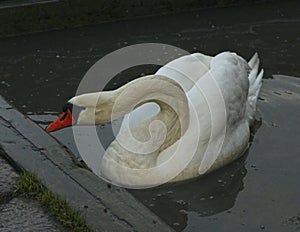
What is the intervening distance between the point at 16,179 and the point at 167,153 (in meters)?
1.61

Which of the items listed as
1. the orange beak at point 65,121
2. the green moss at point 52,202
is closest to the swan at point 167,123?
the orange beak at point 65,121

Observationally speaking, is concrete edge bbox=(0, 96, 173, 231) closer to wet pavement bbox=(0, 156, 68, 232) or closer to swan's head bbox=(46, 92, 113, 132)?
wet pavement bbox=(0, 156, 68, 232)

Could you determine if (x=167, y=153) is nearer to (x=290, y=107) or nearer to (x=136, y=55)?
(x=290, y=107)

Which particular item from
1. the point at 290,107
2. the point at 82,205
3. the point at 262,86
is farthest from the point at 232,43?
the point at 82,205

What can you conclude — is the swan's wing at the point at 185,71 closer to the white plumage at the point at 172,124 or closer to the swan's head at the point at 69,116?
the white plumage at the point at 172,124

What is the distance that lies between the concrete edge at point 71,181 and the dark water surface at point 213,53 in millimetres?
1199

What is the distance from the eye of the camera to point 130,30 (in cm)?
873

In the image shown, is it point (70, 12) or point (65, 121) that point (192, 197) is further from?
point (70, 12)

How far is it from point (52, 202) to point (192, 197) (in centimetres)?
190

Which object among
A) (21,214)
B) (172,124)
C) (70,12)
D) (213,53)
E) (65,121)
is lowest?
(213,53)

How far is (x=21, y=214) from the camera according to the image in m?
3.12

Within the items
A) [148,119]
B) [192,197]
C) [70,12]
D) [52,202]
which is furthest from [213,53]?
[52,202]

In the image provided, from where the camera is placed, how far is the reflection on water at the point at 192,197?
4672 millimetres

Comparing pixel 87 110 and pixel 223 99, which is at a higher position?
pixel 87 110
